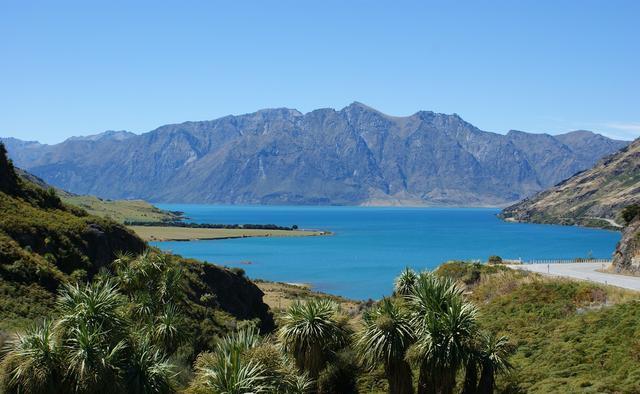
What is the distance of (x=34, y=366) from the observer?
19.6 m

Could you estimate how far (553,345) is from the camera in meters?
30.8

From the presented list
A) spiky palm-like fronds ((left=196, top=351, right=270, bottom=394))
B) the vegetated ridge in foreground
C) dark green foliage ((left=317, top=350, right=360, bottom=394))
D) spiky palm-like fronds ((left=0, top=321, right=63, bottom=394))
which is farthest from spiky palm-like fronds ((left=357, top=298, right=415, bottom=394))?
the vegetated ridge in foreground

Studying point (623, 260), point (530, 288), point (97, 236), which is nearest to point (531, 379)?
point (530, 288)

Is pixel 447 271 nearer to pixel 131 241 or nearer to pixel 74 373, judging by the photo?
pixel 131 241

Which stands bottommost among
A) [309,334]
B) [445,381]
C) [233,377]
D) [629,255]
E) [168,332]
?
[445,381]

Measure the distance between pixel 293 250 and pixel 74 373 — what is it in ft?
542

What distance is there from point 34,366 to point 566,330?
2497 centimetres

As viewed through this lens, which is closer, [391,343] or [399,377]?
[391,343]

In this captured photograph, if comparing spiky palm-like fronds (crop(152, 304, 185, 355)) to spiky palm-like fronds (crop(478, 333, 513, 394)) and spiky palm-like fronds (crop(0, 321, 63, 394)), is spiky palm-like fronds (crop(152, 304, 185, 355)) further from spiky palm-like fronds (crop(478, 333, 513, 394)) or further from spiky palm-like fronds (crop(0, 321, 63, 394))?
spiky palm-like fronds (crop(478, 333, 513, 394))

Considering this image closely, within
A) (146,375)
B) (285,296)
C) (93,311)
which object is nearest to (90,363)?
(146,375)

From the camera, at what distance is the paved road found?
44375 mm

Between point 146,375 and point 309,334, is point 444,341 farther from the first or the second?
point 146,375

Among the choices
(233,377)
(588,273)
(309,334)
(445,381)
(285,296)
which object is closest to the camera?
(233,377)

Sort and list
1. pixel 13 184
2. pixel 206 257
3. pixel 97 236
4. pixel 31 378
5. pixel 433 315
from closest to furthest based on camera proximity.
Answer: pixel 31 378 < pixel 433 315 < pixel 97 236 < pixel 13 184 < pixel 206 257
